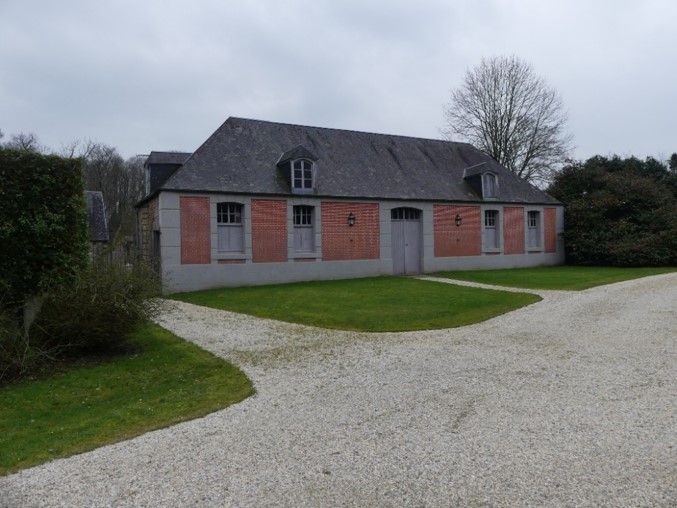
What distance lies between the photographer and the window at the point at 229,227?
658 inches

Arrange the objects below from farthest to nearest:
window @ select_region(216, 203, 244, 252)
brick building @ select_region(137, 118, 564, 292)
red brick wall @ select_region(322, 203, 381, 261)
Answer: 1. red brick wall @ select_region(322, 203, 381, 261)
2. window @ select_region(216, 203, 244, 252)
3. brick building @ select_region(137, 118, 564, 292)

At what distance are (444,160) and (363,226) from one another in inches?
247

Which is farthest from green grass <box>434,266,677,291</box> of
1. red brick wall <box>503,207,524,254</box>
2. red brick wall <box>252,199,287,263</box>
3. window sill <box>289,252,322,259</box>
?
red brick wall <box>252,199,287,263</box>

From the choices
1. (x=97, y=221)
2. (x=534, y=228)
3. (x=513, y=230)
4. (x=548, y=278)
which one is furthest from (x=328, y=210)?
(x=534, y=228)

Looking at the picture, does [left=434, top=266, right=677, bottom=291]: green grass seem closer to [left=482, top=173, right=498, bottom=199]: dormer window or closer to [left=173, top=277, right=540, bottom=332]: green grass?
[left=173, top=277, right=540, bottom=332]: green grass

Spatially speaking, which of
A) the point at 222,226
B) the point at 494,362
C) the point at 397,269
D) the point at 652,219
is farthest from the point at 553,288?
the point at 652,219

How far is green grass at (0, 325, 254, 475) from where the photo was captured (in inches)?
177

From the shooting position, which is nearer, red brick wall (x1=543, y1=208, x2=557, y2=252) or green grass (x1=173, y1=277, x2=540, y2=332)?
green grass (x1=173, y1=277, x2=540, y2=332)

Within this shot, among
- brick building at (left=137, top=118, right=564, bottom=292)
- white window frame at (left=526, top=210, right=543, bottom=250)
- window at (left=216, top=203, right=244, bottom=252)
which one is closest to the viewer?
brick building at (left=137, top=118, right=564, bottom=292)

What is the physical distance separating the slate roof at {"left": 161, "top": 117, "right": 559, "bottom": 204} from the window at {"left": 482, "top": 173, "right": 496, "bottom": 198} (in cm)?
26

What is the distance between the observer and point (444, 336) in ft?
27.9

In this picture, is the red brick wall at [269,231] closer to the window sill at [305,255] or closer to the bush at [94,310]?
the window sill at [305,255]

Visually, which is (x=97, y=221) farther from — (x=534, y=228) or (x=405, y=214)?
(x=534, y=228)

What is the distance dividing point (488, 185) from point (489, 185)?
2.4 inches
